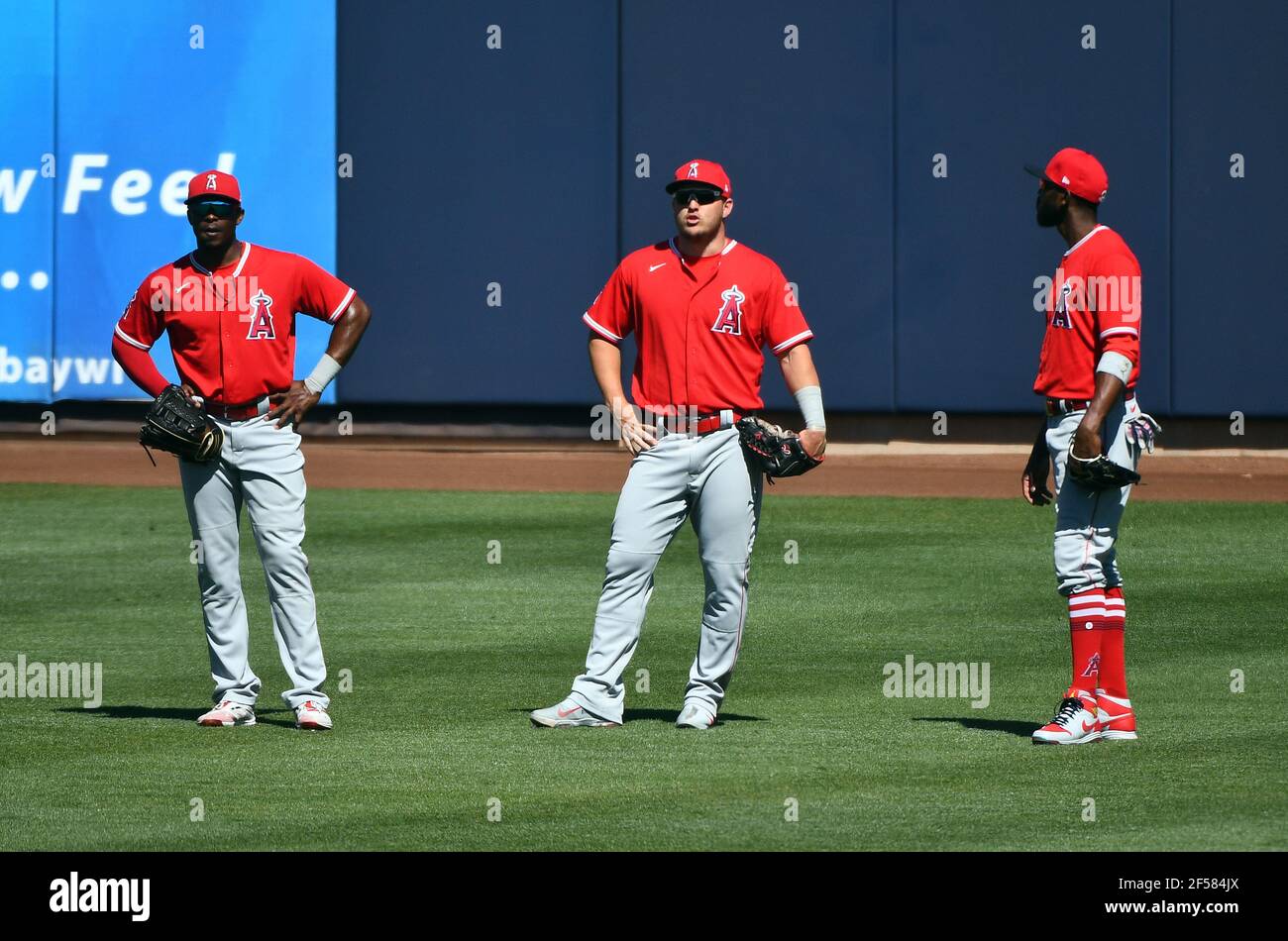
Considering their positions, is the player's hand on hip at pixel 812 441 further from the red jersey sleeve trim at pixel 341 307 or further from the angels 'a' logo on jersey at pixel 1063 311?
the red jersey sleeve trim at pixel 341 307

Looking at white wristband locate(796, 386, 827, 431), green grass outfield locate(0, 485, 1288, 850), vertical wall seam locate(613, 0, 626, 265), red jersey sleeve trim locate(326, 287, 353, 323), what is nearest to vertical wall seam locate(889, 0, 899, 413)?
vertical wall seam locate(613, 0, 626, 265)

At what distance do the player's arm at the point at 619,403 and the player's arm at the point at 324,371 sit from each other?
1.00m

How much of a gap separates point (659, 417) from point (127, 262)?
14.5 meters

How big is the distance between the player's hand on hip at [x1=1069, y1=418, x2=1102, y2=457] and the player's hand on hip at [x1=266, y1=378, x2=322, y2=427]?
10.1 feet

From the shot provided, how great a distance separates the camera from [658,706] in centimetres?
895

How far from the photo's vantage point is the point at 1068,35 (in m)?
Result: 19.6

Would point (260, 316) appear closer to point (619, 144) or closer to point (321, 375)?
point (321, 375)

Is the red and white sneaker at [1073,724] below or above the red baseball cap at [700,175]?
below

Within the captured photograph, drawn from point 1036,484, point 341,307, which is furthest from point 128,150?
point 1036,484

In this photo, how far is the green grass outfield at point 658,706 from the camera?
6559 millimetres

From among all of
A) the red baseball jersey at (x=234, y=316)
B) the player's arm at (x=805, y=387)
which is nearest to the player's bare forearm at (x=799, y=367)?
the player's arm at (x=805, y=387)

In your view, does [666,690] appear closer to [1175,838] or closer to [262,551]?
[262,551]
